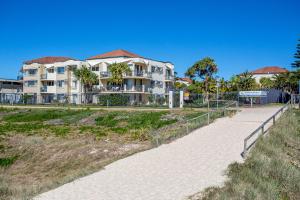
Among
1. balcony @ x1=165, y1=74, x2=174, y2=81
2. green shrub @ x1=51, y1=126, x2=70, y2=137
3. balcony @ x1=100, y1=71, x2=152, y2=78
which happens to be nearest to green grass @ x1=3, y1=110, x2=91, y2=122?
green shrub @ x1=51, y1=126, x2=70, y2=137

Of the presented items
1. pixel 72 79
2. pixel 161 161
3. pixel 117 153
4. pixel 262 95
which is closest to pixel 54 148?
pixel 117 153

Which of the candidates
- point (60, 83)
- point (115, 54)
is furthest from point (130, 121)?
point (60, 83)

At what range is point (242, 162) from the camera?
1259 cm

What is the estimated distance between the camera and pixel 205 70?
228ft

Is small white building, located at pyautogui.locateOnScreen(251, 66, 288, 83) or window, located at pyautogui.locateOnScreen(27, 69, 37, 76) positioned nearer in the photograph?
window, located at pyautogui.locateOnScreen(27, 69, 37, 76)

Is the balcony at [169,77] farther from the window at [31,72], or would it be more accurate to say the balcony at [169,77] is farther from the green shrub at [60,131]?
the green shrub at [60,131]

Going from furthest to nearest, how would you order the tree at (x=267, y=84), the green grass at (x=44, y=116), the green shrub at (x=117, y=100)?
the tree at (x=267, y=84) < the green shrub at (x=117, y=100) < the green grass at (x=44, y=116)

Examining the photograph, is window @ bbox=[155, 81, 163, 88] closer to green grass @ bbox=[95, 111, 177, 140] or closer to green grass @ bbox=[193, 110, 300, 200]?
green grass @ bbox=[95, 111, 177, 140]

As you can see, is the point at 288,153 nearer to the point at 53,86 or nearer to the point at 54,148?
the point at 54,148

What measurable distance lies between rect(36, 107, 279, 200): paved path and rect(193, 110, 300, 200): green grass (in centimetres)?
55

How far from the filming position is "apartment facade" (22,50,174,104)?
213 ft

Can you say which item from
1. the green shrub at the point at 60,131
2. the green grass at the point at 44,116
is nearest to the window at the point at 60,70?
the green grass at the point at 44,116

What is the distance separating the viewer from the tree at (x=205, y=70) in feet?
225

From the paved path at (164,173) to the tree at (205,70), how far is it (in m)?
52.0
